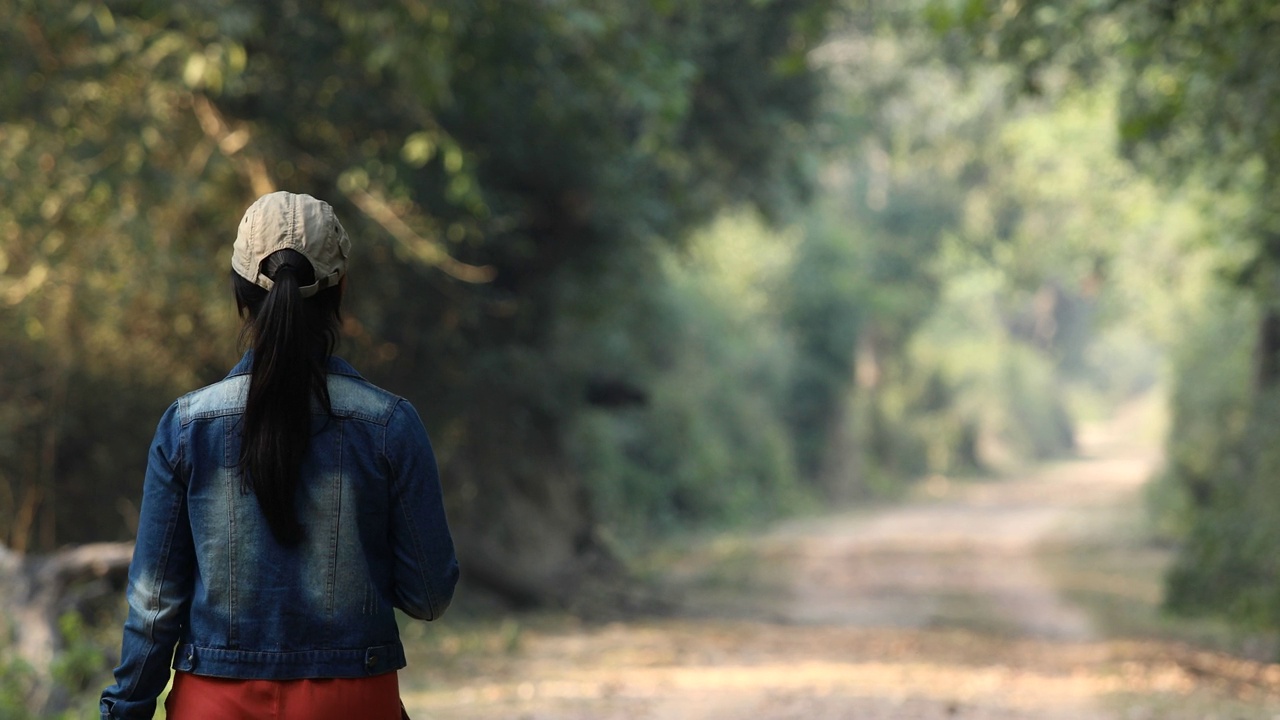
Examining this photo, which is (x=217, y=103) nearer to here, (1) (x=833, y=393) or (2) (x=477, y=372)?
(2) (x=477, y=372)

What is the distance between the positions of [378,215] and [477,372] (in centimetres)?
275

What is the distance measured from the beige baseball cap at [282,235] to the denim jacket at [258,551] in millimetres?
205

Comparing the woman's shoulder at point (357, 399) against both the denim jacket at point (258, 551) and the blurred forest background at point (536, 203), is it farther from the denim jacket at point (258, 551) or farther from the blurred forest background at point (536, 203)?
the blurred forest background at point (536, 203)

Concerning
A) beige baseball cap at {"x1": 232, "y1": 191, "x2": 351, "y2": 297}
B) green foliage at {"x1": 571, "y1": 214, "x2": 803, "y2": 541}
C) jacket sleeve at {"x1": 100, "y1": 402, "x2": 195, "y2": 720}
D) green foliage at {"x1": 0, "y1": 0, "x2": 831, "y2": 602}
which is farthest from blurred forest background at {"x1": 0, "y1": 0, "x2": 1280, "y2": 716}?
beige baseball cap at {"x1": 232, "y1": 191, "x2": 351, "y2": 297}

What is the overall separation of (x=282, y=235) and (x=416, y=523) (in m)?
0.63

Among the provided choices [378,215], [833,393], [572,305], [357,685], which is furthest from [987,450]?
[357,685]

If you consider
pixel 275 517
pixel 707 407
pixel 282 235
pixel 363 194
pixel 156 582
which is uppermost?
pixel 707 407

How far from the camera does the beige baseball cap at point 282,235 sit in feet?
9.46

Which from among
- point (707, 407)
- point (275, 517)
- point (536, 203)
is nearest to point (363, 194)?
point (536, 203)

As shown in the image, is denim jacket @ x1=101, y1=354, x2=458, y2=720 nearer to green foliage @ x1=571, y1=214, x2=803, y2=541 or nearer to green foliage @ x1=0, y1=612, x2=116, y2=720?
green foliage @ x1=0, y1=612, x2=116, y2=720

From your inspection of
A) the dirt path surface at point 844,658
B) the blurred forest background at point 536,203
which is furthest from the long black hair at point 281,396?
the dirt path surface at point 844,658

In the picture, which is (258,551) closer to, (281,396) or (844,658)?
(281,396)

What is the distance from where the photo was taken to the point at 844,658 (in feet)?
38.5

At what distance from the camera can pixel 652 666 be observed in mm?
11070
